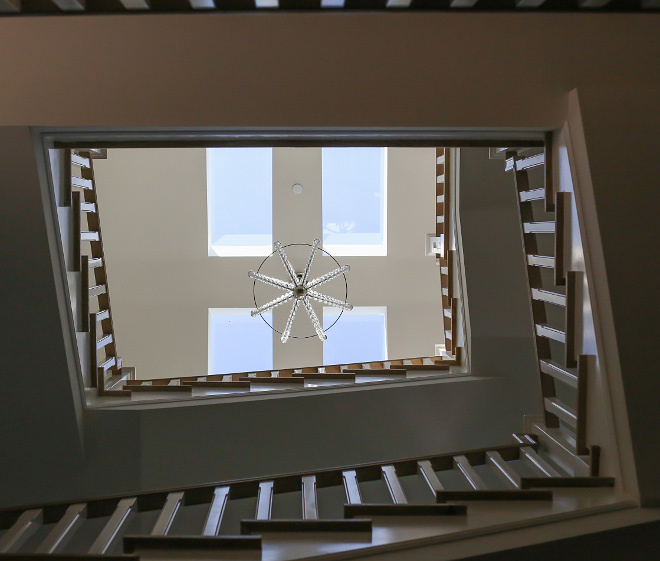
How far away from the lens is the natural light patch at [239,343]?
8.19m

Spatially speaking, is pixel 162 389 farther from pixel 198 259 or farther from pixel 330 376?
pixel 198 259

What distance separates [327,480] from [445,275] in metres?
2.32

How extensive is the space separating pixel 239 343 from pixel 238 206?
5.96ft

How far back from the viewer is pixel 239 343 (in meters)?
8.35

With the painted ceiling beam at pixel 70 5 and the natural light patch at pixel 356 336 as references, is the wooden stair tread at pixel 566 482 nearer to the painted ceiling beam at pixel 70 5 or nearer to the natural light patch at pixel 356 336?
the painted ceiling beam at pixel 70 5

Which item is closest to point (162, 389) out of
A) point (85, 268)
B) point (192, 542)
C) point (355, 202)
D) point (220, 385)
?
point (220, 385)

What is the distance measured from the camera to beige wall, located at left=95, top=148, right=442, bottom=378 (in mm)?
7445

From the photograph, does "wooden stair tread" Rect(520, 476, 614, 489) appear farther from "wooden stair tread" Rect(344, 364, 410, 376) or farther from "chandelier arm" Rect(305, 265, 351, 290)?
"chandelier arm" Rect(305, 265, 351, 290)

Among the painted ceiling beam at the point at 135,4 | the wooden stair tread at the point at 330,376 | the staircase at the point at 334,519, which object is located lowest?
the staircase at the point at 334,519

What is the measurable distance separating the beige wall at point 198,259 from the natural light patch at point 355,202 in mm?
214

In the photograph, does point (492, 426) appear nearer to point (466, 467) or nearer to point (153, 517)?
point (466, 467)

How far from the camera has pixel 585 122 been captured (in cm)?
247

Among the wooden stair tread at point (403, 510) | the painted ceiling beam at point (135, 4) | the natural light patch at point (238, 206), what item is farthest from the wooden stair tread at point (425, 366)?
the natural light patch at point (238, 206)

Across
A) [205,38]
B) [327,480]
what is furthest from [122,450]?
[205,38]
